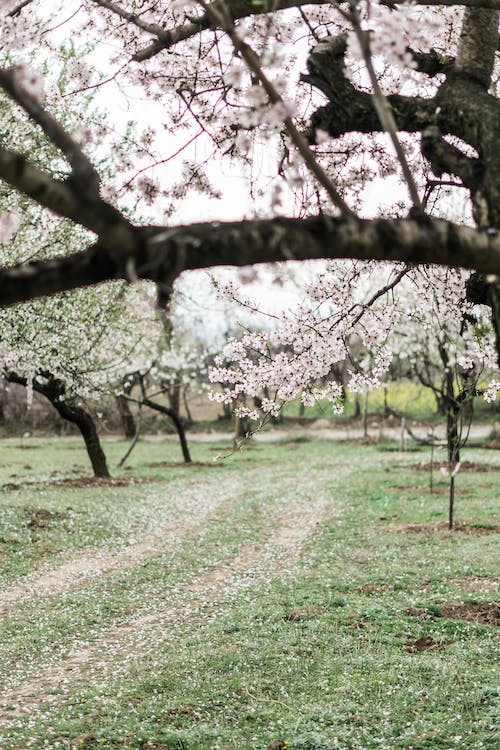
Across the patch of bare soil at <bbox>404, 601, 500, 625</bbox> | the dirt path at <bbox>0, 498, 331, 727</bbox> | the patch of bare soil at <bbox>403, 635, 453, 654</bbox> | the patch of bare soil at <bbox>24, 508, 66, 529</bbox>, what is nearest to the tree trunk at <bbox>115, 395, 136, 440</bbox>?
the patch of bare soil at <bbox>24, 508, 66, 529</bbox>

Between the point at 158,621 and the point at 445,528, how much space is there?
810 centimetres

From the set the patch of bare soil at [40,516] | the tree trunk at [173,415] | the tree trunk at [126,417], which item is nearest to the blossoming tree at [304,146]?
the patch of bare soil at [40,516]

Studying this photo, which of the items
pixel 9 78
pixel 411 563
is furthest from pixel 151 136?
pixel 411 563

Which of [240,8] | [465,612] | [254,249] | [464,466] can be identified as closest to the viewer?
[254,249]

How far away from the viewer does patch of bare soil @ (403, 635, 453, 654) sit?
8.65 metres

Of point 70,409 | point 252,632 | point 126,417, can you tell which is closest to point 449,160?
point 252,632

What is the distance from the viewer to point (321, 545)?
15.1m

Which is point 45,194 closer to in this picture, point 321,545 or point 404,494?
point 321,545

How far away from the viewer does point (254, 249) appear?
12.3 feet

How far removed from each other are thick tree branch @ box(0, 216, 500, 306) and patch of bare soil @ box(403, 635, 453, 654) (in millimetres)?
6036

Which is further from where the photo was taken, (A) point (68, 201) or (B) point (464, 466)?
(B) point (464, 466)

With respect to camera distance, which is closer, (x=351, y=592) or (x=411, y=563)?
(x=351, y=592)

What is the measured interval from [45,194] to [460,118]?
3.21m

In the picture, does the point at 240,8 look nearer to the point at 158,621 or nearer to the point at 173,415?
the point at 158,621
